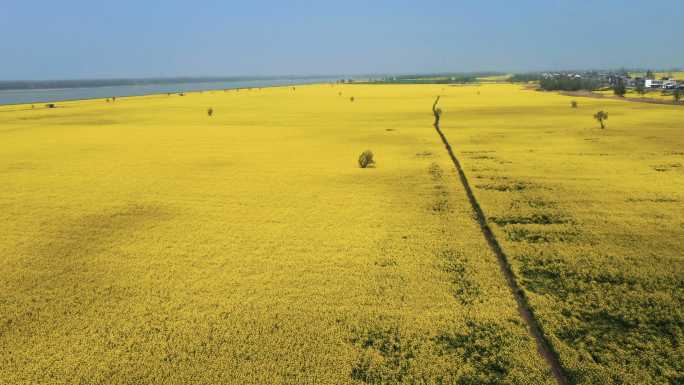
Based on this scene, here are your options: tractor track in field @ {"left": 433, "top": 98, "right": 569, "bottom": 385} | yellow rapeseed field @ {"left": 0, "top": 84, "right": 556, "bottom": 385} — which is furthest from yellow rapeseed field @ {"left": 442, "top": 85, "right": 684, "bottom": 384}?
yellow rapeseed field @ {"left": 0, "top": 84, "right": 556, "bottom": 385}

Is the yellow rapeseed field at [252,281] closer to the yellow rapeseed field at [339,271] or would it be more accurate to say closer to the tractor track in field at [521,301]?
the yellow rapeseed field at [339,271]

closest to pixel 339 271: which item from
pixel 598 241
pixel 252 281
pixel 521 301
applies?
pixel 252 281

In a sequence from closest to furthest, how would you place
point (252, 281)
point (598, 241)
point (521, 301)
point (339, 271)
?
point (521, 301)
point (252, 281)
point (339, 271)
point (598, 241)

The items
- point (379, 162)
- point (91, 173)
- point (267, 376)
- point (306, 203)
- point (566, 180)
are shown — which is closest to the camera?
point (267, 376)

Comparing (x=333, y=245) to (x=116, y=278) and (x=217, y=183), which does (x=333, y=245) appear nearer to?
(x=116, y=278)

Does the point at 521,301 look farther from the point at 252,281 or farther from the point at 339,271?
the point at 252,281

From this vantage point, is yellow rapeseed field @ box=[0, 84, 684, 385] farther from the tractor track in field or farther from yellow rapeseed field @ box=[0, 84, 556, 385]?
the tractor track in field

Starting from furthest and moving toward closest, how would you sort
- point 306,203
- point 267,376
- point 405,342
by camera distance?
point 306,203 → point 405,342 → point 267,376

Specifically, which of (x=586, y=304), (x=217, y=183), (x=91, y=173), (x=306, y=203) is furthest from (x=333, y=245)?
(x=91, y=173)
